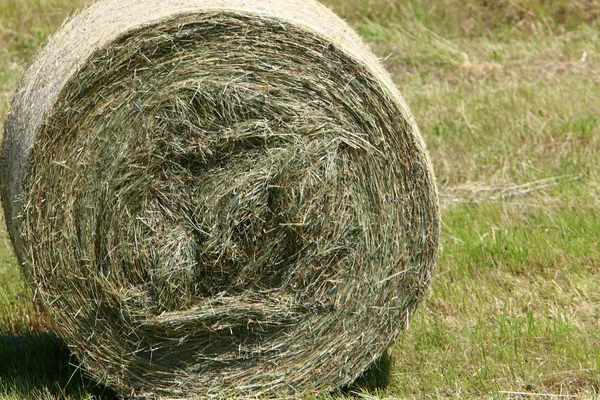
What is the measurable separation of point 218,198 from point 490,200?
3182 mm

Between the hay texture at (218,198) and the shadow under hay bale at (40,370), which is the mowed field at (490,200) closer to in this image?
the shadow under hay bale at (40,370)

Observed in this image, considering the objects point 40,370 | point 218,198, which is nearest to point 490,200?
point 218,198

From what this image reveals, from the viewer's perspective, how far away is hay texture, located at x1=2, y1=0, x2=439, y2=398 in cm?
443

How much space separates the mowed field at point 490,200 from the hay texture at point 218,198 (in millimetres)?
484

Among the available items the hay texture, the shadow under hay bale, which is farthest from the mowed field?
the hay texture

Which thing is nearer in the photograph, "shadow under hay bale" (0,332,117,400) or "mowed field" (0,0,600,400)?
"shadow under hay bale" (0,332,117,400)

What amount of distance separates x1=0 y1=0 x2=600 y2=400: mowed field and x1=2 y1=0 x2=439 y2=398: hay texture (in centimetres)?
48

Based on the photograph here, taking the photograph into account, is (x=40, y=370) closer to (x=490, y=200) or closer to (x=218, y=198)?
(x=218, y=198)

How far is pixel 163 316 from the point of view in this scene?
15.1 ft

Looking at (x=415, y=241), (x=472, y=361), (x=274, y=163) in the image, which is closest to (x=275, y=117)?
(x=274, y=163)

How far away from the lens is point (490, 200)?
7.20 metres

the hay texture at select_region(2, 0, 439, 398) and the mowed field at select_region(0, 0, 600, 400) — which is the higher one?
the hay texture at select_region(2, 0, 439, 398)

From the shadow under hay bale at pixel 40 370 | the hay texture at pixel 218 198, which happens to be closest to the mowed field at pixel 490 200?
the shadow under hay bale at pixel 40 370

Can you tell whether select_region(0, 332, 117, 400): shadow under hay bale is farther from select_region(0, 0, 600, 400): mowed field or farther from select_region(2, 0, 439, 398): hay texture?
select_region(2, 0, 439, 398): hay texture
